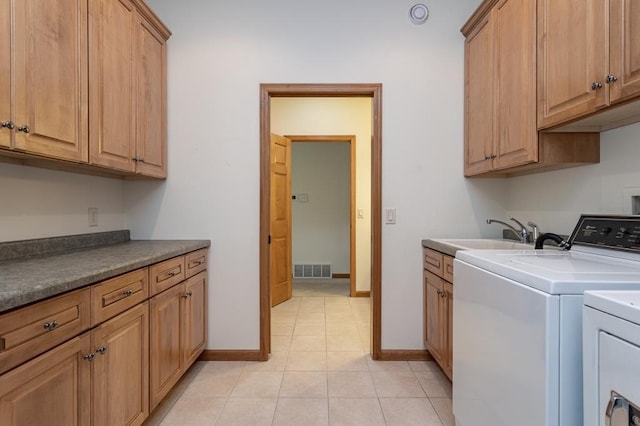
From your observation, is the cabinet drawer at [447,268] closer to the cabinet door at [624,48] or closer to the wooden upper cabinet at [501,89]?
the wooden upper cabinet at [501,89]

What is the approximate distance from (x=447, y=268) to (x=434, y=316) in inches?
16.3

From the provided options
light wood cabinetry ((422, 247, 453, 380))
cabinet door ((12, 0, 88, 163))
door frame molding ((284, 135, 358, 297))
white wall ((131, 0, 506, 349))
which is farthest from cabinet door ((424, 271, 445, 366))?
cabinet door ((12, 0, 88, 163))

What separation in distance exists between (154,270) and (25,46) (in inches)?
41.4

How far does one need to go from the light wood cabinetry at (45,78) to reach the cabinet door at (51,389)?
0.79m

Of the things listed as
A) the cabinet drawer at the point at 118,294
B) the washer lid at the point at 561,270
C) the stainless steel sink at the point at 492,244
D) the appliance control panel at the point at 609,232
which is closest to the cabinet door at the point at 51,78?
the cabinet drawer at the point at 118,294

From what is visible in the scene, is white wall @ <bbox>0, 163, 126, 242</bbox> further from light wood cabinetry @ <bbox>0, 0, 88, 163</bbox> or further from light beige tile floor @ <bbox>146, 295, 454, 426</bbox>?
light beige tile floor @ <bbox>146, 295, 454, 426</bbox>

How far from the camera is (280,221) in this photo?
3.95m

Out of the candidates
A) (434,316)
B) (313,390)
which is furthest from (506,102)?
(313,390)

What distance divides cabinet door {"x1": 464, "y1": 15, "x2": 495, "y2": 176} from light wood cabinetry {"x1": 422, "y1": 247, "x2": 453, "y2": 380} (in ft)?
2.25

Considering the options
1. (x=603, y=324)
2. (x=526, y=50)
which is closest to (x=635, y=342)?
(x=603, y=324)

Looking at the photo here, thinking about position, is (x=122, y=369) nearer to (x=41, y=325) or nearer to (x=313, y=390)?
(x=41, y=325)

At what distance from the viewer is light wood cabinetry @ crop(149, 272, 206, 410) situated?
1.67m

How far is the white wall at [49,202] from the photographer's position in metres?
1.54

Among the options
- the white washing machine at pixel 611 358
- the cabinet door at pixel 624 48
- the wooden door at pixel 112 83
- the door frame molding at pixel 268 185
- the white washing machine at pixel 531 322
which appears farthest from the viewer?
the door frame molding at pixel 268 185
